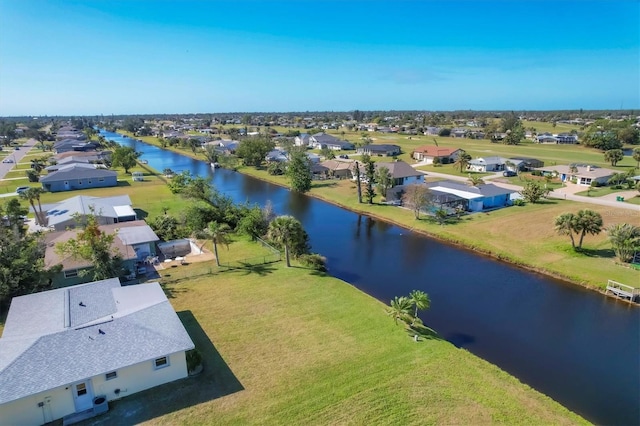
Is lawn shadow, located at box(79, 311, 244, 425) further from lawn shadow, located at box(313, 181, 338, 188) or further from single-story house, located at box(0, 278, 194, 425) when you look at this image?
lawn shadow, located at box(313, 181, 338, 188)

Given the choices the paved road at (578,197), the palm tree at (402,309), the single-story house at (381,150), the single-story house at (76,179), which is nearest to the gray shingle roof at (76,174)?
the single-story house at (76,179)

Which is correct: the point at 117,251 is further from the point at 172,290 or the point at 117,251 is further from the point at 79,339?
the point at 79,339

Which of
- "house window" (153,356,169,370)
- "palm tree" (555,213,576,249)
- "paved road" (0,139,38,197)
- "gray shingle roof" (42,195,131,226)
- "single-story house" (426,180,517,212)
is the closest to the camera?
"house window" (153,356,169,370)

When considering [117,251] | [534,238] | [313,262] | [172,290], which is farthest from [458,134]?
[117,251]

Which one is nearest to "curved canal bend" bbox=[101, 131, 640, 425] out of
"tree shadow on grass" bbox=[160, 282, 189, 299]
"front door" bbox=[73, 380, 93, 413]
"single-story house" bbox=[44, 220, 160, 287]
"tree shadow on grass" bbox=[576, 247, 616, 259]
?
"tree shadow on grass" bbox=[576, 247, 616, 259]

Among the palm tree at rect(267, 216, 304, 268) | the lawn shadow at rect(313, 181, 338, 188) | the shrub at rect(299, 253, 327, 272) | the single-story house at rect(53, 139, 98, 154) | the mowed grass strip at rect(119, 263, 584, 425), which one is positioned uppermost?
the single-story house at rect(53, 139, 98, 154)

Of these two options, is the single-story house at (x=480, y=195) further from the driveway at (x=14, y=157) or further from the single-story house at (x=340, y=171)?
the driveway at (x=14, y=157)

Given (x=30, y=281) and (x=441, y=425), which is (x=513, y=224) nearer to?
(x=441, y=425)

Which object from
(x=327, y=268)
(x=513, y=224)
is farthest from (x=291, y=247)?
(x=513, y=224)
